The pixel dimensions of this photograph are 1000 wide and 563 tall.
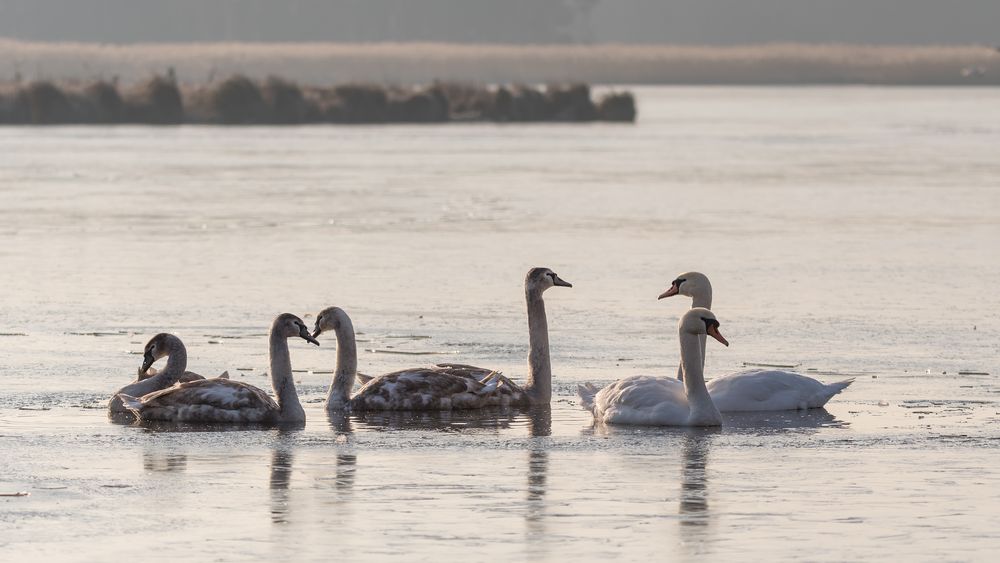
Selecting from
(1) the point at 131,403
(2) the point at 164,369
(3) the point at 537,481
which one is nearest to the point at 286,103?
(2) the point at 164,369

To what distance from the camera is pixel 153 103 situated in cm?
6825

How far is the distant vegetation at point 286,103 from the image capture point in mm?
67625

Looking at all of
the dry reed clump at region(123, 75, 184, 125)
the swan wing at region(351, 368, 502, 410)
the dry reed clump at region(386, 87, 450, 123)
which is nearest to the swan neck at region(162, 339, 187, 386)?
the swan wing at region(351, 368, 502, 410)

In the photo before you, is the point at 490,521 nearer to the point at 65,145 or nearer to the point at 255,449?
the point at 255,449

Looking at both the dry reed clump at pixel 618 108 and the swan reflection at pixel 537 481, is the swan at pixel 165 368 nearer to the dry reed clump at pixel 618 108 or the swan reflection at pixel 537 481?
the swan reflection at pixel 537 481

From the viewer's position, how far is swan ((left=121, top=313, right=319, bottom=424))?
38.1 ft

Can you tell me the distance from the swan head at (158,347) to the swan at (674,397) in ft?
8.13

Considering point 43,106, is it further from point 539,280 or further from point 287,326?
point 287,326

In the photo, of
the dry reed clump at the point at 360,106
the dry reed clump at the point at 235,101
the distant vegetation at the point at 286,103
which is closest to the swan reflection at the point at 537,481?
→ the distant vegetation at the point at 286,103

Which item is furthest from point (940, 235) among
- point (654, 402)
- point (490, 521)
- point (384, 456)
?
point (490, 521)

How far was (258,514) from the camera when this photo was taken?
897cm

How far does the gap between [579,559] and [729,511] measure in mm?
1212

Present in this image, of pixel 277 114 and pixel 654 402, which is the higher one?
pixel 277 114

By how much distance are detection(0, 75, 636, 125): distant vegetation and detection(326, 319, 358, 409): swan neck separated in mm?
55991
